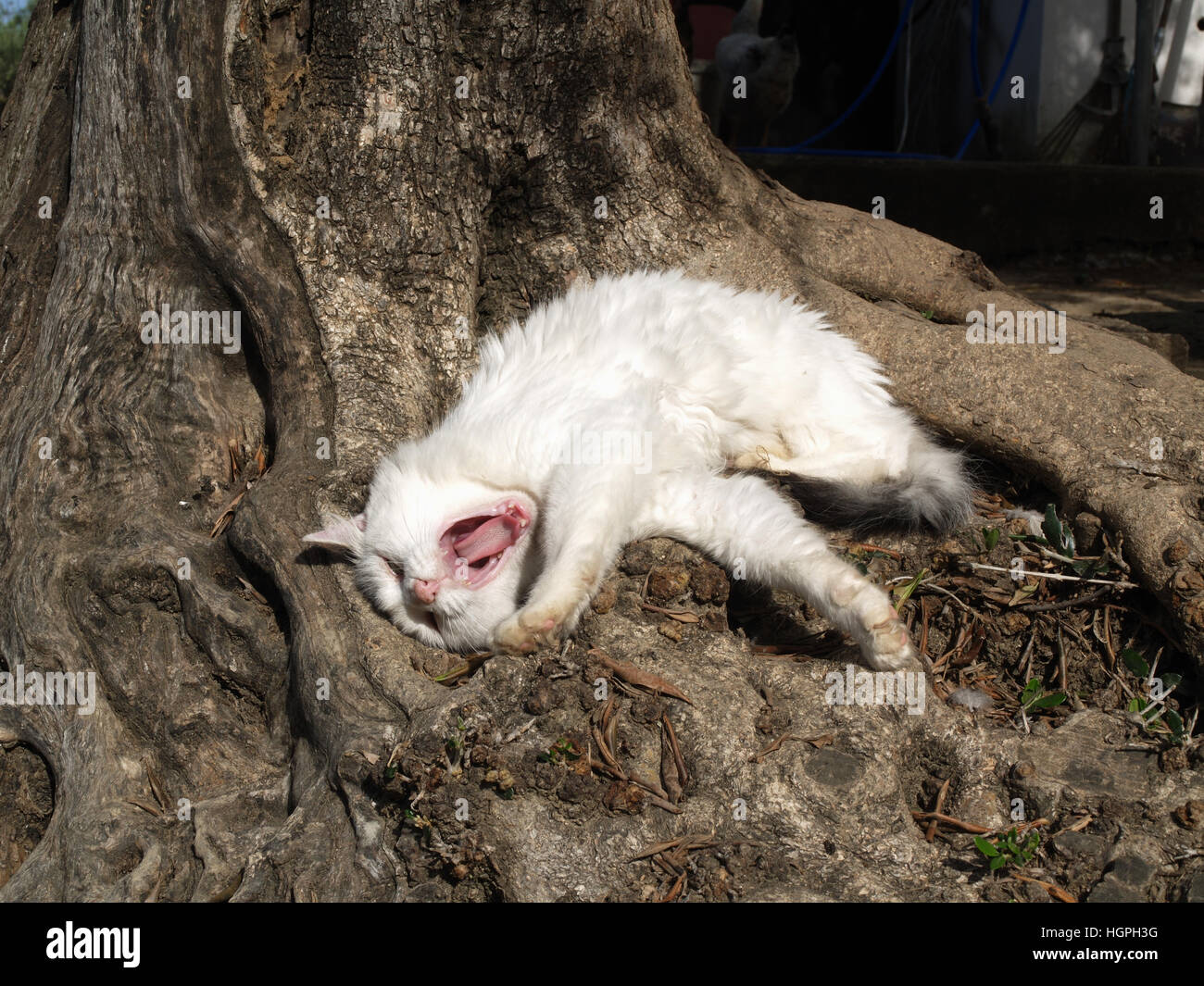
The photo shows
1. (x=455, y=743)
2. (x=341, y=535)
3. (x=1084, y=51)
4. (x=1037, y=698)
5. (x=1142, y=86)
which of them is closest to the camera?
(x=455, y=743)

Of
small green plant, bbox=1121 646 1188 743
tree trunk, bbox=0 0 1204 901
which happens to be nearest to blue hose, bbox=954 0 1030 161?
tree trunk, bbox=0 0 1204 901

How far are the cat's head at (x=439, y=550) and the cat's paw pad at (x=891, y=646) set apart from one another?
112 centimetres

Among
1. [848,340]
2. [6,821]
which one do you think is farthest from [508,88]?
[6,821]

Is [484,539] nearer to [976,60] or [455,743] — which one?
[455,743]

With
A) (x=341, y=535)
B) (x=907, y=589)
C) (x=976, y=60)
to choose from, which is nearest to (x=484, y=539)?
(x=341, y=535)

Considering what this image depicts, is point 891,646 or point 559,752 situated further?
point 891,646

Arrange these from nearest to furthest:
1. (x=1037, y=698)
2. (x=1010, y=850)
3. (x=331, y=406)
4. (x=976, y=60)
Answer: (x=1010, y=850), (x=1037, y=698), (x=331, y=406), (x=976, y=60)

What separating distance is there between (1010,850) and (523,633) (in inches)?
52.3

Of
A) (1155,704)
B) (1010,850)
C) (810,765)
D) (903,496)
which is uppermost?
(903,496)

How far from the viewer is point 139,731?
3029mm

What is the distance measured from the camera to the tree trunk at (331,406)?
2.49 metres

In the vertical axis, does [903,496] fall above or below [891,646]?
above

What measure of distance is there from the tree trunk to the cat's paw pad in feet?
0.59

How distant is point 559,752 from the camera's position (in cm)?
245
